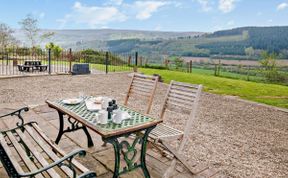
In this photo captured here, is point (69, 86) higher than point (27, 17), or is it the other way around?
point (27, 17)

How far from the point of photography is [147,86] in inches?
131

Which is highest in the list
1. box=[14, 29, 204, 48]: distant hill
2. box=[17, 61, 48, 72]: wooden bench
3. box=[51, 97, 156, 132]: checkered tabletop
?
box=[14, 29, 204, 48]: distant hill

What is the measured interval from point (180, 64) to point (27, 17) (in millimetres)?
18705

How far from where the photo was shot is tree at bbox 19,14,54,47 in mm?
26641

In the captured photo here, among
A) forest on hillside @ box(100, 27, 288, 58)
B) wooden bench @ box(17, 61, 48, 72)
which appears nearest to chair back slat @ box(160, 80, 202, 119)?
wooden bench @ box(17, 61, 48, 72)

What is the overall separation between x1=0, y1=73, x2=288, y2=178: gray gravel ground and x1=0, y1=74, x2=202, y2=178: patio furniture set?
3.02ft

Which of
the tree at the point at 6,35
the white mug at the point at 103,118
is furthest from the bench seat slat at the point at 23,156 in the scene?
the tree at the point at 6,35

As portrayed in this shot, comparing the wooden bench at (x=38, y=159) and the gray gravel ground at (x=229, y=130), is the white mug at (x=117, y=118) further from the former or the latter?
the gray gravel ground at (x=229, y=130)

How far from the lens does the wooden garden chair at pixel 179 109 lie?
247 centimetres

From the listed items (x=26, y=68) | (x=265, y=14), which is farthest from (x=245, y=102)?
(x=265, y=14)

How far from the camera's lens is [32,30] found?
1081 inches

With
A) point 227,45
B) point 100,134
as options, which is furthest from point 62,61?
point 227,45

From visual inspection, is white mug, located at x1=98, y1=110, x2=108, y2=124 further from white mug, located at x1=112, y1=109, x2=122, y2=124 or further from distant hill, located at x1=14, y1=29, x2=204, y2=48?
distant hill, located at x1=14, y1=29, x2=204, y2=48

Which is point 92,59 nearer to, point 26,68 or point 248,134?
point 26,68
